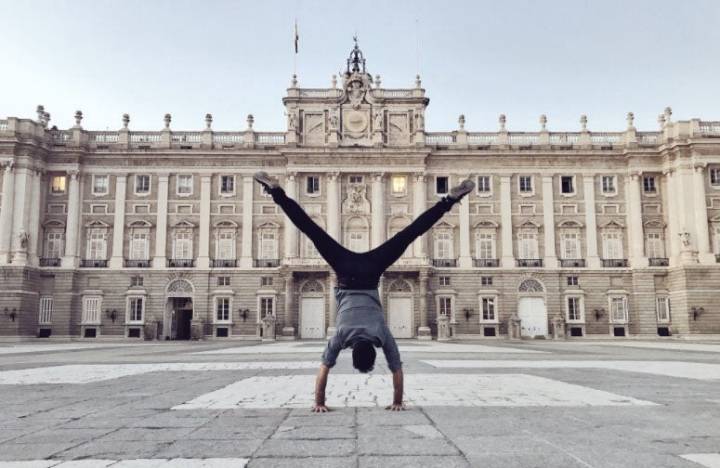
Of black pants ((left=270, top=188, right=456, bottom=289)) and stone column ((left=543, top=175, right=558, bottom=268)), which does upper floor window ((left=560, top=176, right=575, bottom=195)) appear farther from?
black pants ((left=270, top=188, right=456, bottom=289))

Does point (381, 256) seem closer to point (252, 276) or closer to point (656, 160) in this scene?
point (252, 276)

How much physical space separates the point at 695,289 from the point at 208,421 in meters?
39.2

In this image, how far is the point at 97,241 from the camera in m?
40.9

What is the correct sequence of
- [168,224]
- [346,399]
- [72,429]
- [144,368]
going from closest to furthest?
[72,429] < [346,399] < [144,368] < [168,224]

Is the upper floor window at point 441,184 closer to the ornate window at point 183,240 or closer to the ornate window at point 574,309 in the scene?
the ornate window at point 574,309

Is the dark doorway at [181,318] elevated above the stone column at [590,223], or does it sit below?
below

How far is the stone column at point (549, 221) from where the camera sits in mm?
40969

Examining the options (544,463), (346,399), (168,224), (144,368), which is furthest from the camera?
(168,224)

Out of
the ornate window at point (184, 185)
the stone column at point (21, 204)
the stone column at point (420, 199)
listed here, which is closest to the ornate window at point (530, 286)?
the stone column at point (420, 199)

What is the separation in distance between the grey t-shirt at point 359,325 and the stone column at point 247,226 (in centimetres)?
3488

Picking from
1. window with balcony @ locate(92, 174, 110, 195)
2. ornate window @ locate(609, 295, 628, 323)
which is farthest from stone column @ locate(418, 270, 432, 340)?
window with balcony @ locate(92, 174, 110, 195)

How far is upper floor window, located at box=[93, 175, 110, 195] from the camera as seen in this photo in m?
41.3

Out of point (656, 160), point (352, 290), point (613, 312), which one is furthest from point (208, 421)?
point (656, 160)

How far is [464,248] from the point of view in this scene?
40969 mm
